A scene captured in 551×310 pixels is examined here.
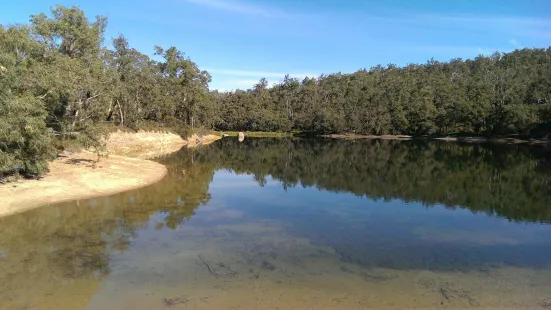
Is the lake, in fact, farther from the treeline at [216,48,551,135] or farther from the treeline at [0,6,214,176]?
the treeline at [216,48,551,135]

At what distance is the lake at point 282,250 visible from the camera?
1203cm

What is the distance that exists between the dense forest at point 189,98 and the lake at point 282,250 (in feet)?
25.4

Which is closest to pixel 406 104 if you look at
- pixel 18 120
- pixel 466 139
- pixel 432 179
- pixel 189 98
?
pixel 466 139

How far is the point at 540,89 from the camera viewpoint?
105625 mm

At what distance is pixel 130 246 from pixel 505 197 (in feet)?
87.0

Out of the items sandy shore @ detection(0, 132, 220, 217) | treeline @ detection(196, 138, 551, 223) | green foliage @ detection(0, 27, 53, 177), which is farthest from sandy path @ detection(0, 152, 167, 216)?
treeline @ detection(196, 138, 551, 223)

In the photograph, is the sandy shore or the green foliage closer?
the green foliage

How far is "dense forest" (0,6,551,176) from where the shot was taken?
1014 inches

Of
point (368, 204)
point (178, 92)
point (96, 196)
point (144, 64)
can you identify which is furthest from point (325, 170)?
point (178, 92)

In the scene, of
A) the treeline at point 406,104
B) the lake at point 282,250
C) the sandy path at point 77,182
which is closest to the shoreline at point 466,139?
the treeline at point 406,104

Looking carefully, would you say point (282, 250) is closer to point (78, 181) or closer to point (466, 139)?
point (78, 181)

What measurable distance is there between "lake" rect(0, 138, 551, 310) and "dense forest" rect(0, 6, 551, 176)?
7.76 metres

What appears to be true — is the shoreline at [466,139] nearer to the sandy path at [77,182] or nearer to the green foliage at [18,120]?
the sandy path at [77,182]

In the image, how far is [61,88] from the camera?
2767cm
